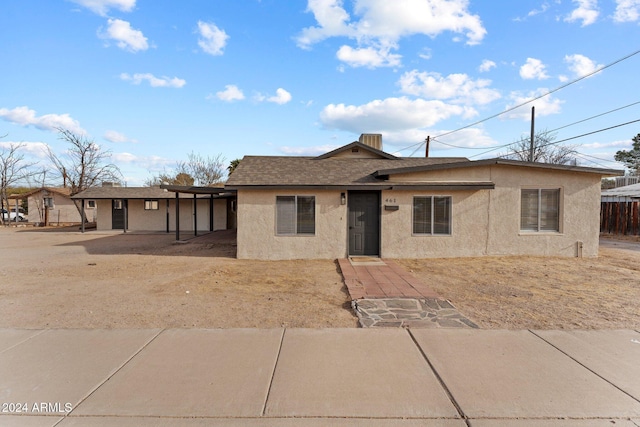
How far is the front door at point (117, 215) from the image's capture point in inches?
952

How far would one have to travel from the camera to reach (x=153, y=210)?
78.7 feet

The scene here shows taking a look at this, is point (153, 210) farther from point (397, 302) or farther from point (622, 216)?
point (622, 216)

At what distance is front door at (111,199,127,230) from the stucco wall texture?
17677 mm

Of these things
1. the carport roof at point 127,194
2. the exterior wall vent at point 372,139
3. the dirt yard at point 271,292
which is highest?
the exterior wall vent at point 372,139

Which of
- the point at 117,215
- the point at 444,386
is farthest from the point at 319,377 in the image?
the point at 117,215

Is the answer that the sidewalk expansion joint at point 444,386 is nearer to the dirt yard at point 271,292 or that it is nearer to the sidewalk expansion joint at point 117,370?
the dirt yard at point 271,292

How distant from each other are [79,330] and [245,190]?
672 cm

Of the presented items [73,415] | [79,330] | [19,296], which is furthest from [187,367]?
[19,296]

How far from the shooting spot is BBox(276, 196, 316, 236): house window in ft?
36.3

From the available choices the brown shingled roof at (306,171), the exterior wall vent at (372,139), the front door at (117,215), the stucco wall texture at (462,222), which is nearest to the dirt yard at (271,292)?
the stucco wall texture at (462,222)

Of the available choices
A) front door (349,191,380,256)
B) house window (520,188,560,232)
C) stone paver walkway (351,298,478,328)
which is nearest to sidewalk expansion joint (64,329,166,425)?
stone paver walkway (351,298,478,328)

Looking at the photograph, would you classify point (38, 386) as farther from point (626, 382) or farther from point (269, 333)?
point (626, 382)

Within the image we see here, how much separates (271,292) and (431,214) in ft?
21.7

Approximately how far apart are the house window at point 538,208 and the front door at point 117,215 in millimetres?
24916
